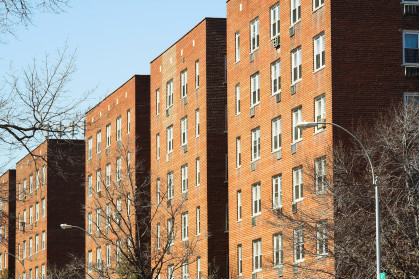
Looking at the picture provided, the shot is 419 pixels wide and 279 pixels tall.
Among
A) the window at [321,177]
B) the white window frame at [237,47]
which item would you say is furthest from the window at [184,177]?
the window at [321,177]

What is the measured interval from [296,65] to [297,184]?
5782 millimetres

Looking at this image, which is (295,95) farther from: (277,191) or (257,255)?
(257,255)

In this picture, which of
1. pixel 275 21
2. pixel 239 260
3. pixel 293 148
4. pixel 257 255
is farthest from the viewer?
pixel 239 260

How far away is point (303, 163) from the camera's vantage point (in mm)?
47375

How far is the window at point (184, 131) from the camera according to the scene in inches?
2522

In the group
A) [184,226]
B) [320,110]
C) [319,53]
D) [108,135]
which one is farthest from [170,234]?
[108,135]

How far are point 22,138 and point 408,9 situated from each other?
3228 cm

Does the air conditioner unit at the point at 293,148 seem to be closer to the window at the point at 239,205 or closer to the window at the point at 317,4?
the window at the point at 317,4

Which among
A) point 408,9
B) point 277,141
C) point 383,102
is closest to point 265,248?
point 277,141

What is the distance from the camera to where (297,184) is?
4909cm

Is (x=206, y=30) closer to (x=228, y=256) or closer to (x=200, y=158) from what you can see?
(x=200, y=158)

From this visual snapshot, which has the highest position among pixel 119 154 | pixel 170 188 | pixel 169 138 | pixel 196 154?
pixel 169 138

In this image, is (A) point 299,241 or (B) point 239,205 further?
(B) point 239,205

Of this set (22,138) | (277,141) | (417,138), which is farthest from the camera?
(277,141)
